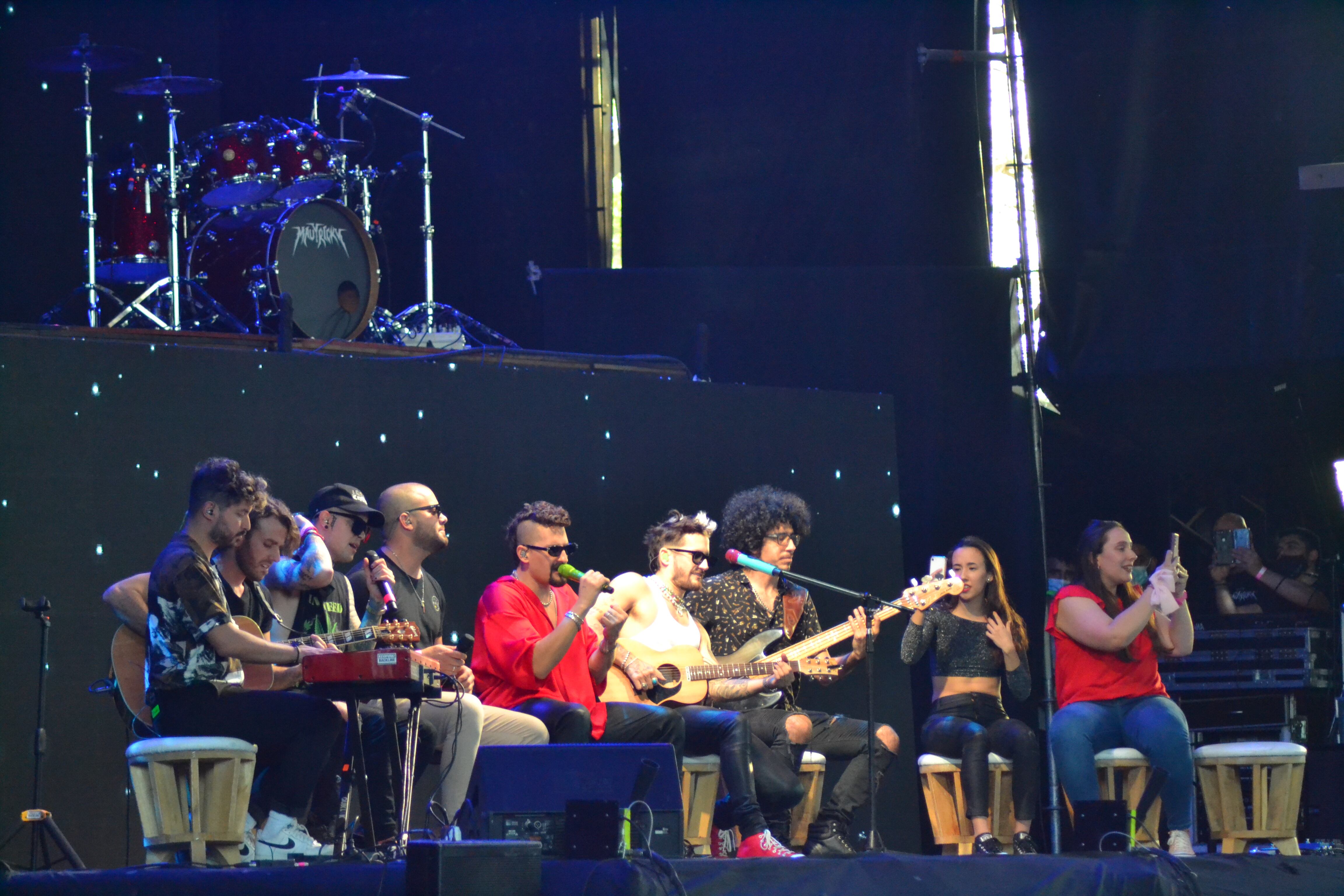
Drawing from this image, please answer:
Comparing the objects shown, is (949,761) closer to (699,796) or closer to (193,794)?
(699,796)

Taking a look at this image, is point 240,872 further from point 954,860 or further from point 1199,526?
Result: point 1199,526

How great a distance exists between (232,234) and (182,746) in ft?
14.8

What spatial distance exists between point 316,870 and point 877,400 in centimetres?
445

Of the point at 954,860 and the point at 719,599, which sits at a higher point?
the point at 719,599

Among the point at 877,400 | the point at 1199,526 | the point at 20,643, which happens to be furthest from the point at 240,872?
the point at 1199,526

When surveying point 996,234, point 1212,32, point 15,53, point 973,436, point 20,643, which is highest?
point 15,53

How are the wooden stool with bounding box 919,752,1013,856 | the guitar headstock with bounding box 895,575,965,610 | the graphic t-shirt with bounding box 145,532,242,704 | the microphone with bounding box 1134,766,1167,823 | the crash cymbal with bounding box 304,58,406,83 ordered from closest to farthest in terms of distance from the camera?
the graphic t-shirt with bounding box 145,532,242,704, the microphone with bounding box 1134,766,1167,823, the wooden stool with bounding box 919,752,1013,856, the guitar headstock with bounding box 895,575,965,610, the crash cymbal with bounding box 304,58,406,83

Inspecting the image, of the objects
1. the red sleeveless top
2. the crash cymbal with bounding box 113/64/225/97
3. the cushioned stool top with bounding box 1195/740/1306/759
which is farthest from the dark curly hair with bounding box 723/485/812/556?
the crash cymbal with bounding box 113/64/225/97

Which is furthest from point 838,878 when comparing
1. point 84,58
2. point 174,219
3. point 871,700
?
point 84,58

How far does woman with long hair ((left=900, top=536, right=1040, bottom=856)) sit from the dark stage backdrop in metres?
0.98

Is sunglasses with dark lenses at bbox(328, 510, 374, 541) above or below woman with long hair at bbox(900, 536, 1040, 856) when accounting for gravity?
above

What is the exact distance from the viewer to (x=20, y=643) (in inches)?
227

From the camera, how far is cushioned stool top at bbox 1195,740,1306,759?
6.02 meters

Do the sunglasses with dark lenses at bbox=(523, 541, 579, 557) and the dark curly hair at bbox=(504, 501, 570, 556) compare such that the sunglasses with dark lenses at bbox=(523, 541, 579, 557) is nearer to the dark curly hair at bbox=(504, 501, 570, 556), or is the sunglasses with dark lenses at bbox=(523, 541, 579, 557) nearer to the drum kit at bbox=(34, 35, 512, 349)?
the dark curly hair at bbox=(504, 501, 570, 556)
